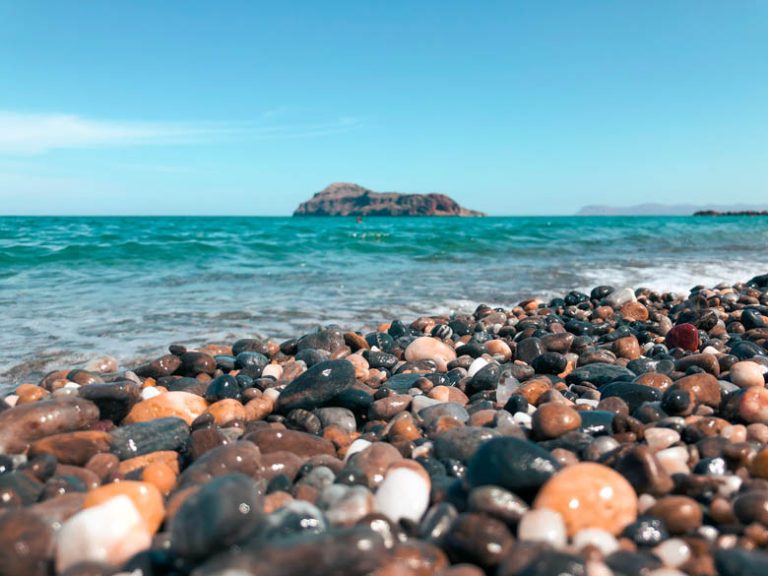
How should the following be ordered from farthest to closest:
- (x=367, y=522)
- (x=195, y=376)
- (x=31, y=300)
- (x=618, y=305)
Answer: (x=31, y=300), (x=618, y=305), (x=195, y=376), (x=367, y=522)

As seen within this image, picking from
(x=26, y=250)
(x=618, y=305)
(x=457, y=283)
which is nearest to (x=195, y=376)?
(x=618, y=305)

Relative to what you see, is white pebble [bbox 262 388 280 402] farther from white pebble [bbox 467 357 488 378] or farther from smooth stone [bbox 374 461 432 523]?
smooth stone [bbox 374 461 432 523]

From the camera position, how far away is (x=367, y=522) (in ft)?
5.53

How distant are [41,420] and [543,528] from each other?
2.09 metres

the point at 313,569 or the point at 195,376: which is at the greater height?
the point at 313,569

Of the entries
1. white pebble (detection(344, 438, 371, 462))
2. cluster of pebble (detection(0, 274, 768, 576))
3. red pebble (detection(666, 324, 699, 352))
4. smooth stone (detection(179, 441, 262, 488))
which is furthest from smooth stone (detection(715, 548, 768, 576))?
red pebble (detection(666, 324, 699, 352))

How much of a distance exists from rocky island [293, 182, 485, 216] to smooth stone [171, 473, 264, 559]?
375 feet

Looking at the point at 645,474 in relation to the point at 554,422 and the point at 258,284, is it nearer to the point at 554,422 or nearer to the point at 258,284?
the point at 554,422

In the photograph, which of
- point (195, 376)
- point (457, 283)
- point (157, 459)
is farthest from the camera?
point (457, 283)

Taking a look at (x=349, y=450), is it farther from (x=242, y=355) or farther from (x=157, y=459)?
(x=242, y=355)

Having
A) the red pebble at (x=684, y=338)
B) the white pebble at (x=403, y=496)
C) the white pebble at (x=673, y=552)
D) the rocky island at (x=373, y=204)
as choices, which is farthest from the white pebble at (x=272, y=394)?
the rocky island at (x=373, y=204)

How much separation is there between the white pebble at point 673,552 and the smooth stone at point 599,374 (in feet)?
6.59

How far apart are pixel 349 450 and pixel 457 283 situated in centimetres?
773

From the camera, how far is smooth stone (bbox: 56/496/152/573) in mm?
1565
